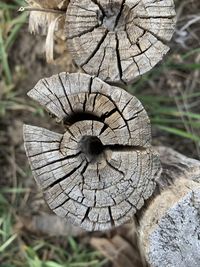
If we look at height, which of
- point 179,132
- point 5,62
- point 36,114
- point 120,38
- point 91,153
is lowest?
point 179,132

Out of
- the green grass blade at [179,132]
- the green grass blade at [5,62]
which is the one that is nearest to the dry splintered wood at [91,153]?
the green grass blade at [179,132]

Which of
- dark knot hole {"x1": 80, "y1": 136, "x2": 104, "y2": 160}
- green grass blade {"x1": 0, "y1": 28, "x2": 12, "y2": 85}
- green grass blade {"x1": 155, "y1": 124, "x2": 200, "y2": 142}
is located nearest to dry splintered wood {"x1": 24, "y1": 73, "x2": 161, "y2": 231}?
dark knot hole {"x1": 80, "y1": 136, "x2": 104, "y2": 160}

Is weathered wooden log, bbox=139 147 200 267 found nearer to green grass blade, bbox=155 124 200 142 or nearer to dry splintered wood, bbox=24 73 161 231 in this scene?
dry splintered wood, bbox=24 73 161 231

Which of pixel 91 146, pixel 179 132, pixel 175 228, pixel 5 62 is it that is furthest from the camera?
pixel 5 62

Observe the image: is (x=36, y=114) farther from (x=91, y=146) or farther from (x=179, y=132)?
(x=91, y=146)

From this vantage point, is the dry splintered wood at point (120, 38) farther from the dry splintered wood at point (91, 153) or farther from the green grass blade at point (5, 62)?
the green grass blade at point (5, 62)

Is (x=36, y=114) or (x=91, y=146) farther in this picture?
(x=36, y=114)

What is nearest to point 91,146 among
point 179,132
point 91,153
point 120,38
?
point 91,153
